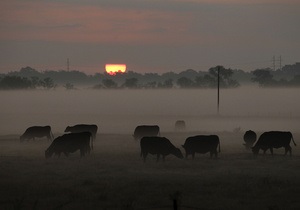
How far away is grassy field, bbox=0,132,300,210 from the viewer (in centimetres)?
1775

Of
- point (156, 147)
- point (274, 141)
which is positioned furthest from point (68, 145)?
point (274, 141)

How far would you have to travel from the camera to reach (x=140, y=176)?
23188mm

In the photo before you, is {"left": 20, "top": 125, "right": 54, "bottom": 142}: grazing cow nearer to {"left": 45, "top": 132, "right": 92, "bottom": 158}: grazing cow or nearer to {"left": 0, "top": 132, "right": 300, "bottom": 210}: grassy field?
{"left": 0, "top": 132, "right": 300, "bottom": 210}: grassy field

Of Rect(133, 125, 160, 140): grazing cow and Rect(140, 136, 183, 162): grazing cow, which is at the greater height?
Rect(140, 136, 183, 162): grazing cow

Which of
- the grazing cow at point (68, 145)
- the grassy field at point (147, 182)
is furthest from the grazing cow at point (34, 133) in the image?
the grazing cow at point (68, 145)

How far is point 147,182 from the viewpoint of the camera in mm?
21344

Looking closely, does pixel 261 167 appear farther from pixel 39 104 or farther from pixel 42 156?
pixel 39 104

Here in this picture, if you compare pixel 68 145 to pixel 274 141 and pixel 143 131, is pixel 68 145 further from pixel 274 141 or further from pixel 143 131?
pixel 143 131

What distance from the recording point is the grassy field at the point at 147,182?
17750 millimetres

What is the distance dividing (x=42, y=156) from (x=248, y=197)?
53.6ft

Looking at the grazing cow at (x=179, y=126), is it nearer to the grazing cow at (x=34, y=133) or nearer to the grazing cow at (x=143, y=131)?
the grazing cow at (x=143, y=131)

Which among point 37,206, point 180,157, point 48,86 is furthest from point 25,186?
point 48,86

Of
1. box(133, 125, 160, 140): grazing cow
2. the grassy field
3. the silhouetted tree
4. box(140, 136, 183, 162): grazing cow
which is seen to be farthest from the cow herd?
the silhouetted tree

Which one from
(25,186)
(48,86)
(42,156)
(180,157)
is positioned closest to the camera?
(25,186)
